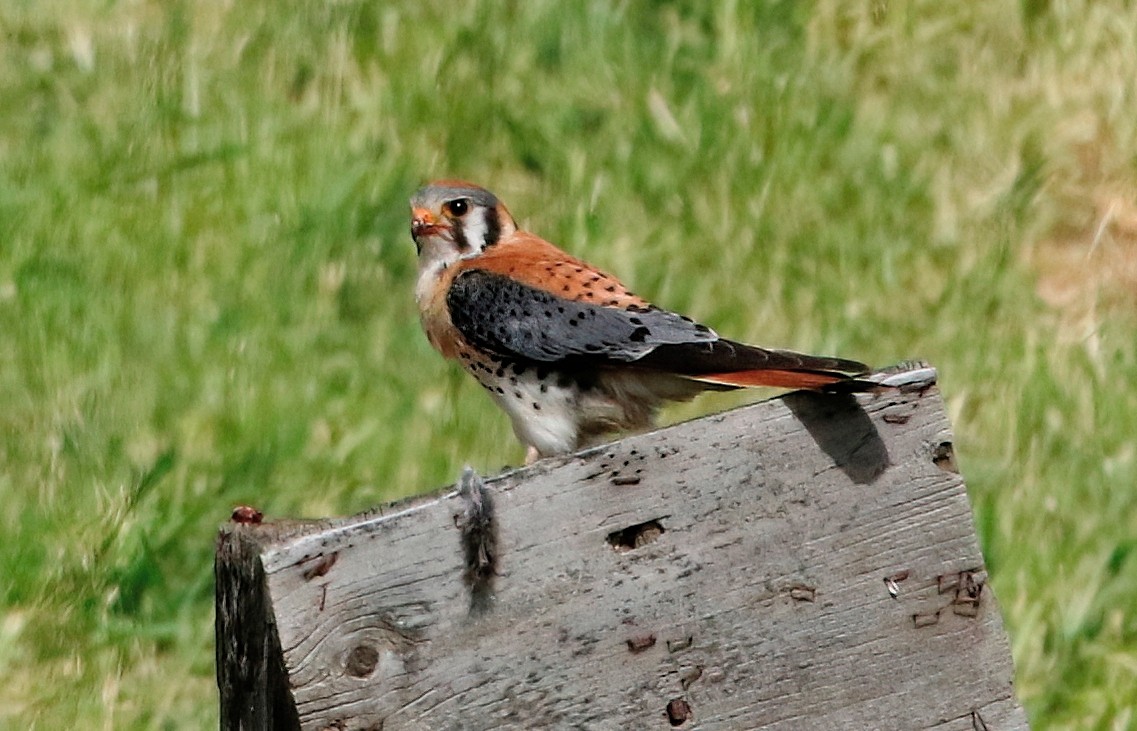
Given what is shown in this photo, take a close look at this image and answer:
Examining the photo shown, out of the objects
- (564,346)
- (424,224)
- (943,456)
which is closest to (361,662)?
(943,456)

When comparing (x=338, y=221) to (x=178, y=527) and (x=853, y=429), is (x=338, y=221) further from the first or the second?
(x=853, y=429)

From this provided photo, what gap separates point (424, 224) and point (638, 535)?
6.28ft

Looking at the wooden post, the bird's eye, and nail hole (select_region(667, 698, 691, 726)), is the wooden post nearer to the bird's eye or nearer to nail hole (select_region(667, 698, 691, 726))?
nail hole (select_region(667, 698, 691, 726))

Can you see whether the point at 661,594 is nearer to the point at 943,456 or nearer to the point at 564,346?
the point at 943,456

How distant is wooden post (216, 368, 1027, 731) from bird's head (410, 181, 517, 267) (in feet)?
5.96

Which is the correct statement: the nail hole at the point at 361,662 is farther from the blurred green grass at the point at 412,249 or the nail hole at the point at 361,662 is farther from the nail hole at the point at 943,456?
the blurred green grass at the point at 412,249

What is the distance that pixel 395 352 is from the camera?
5.15 m

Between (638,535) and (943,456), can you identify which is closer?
(638,535)

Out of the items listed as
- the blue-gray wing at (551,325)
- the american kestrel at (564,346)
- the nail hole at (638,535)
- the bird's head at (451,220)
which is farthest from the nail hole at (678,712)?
the bird's head at (451,220)

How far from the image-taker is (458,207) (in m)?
4.35

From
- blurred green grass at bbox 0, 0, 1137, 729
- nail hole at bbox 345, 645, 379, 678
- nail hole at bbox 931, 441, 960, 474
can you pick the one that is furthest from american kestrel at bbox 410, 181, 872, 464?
nail hole at bbox 345, 645, 379, 678

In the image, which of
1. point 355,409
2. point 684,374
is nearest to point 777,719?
point 684,374

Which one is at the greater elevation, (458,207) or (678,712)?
(458,207)

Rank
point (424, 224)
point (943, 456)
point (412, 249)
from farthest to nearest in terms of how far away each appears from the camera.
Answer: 1. point (412, 249)
2. point (424, 224)
3. point (943, 456)
